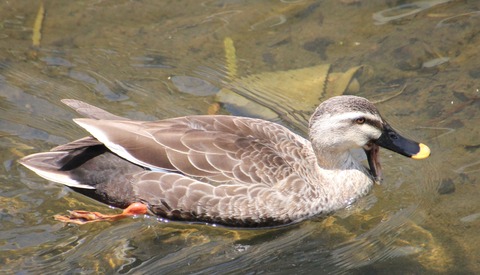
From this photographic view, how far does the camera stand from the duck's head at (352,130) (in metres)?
7.69

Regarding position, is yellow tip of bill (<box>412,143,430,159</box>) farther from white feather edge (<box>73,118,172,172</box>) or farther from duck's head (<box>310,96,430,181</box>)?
white feather edge (<box>73,118,172,172</box>)

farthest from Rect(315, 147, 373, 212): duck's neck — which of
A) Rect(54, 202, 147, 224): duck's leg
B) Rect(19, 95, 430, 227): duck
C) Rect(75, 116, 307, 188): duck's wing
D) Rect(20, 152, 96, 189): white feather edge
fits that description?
Rect(20, 152, 96, 189): white feather edge

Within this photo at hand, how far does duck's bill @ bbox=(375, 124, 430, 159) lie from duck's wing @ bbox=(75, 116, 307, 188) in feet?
3.11

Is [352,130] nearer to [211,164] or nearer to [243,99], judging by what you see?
[211,164]

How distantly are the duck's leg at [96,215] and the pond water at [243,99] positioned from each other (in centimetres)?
9

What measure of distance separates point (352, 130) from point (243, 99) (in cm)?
189

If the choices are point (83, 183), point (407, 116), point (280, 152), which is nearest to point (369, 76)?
point (407, 116)

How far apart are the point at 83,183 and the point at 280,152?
1.91 meters

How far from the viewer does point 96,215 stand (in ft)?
25.6

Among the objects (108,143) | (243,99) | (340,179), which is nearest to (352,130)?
(340,179)

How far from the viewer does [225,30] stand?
10.3m

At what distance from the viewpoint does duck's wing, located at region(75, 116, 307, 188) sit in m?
7.66

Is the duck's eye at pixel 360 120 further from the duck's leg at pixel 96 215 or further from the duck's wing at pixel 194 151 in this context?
the duck's leg at pixel 96 215

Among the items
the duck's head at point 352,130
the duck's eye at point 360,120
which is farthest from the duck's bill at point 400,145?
the duck's eye at point 360,120
